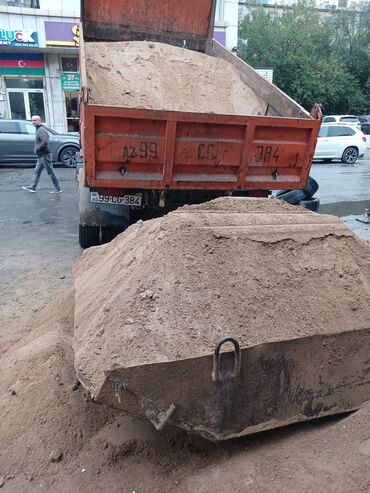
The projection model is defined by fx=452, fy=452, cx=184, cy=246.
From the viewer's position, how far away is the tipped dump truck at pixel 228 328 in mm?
2258

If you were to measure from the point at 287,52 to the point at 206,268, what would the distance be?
3344cm

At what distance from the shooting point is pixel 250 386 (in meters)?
2.41

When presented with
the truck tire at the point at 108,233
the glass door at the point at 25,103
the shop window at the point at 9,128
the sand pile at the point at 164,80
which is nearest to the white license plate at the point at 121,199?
the truck tire at the point at 108,233

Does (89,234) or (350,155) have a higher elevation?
(89,234)

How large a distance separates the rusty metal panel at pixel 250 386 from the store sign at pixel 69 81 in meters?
21.3

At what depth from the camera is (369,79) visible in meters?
35.2

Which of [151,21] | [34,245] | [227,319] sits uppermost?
[151,21]

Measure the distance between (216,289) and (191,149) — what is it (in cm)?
276

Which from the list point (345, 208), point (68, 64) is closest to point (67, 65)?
point (68, 64)

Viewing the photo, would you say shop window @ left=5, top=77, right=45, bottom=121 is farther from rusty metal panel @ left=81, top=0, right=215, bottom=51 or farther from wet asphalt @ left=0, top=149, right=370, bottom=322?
rusty metal panel @ left=81, top=0, right=215, bottom=51

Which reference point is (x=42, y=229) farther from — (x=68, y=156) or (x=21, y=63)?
(x=21, y=63)

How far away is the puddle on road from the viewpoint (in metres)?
9.30

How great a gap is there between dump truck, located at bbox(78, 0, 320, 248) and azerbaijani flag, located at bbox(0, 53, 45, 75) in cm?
1662

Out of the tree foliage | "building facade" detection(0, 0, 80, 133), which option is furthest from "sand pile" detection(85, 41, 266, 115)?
the tree foliage
